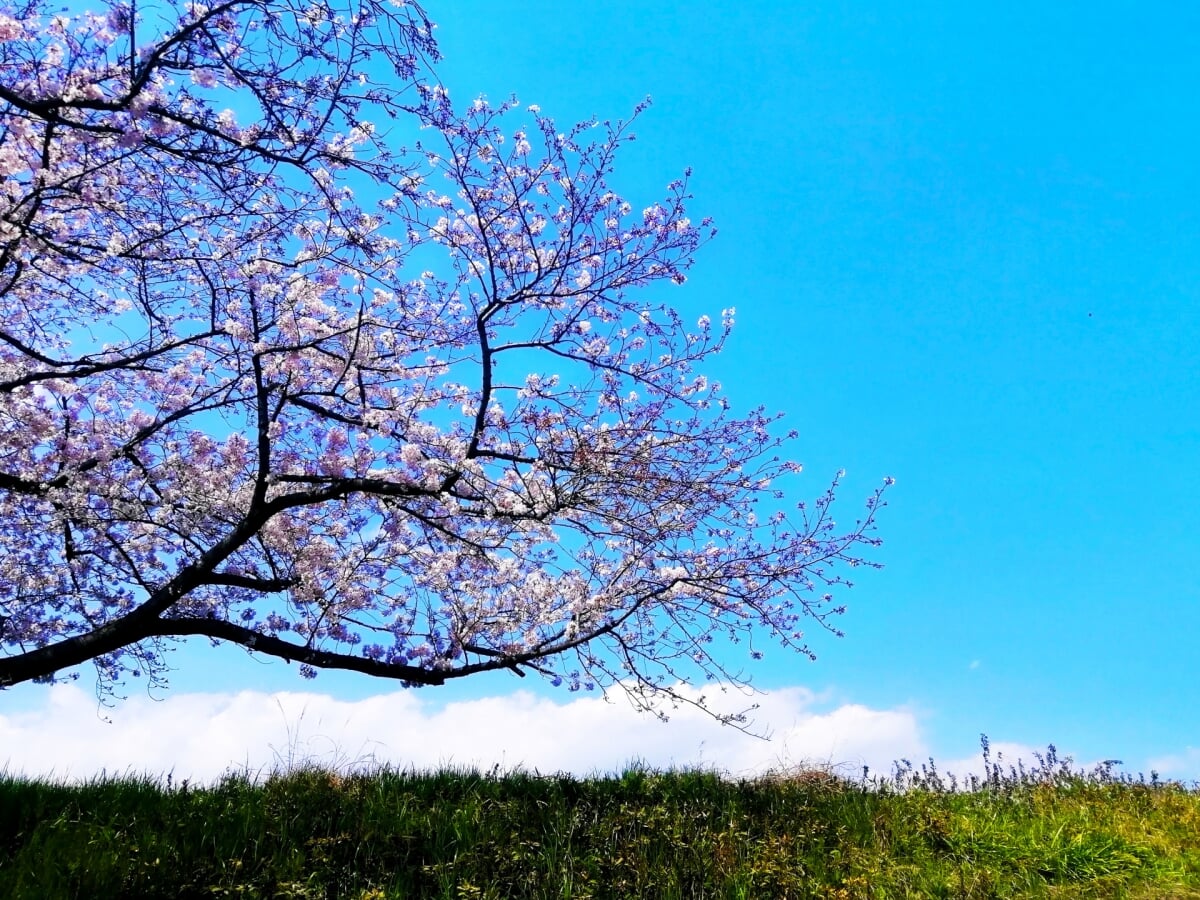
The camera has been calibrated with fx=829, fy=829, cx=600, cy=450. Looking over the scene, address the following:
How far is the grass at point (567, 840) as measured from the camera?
6.46 metres

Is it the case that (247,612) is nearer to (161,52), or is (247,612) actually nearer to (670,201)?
(161,52)

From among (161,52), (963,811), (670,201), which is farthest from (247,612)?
(963,811)

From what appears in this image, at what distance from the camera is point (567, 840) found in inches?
290

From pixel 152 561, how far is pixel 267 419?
3571 millimetres

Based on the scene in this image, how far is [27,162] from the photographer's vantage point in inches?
293

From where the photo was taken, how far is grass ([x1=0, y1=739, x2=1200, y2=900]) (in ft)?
21.2

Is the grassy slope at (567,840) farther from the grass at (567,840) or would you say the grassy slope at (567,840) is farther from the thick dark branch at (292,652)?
the thick dark branch at (292,652)

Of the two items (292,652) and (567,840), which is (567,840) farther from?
(292,652)

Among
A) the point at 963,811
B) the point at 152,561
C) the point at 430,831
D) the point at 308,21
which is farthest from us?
the point at 152,561

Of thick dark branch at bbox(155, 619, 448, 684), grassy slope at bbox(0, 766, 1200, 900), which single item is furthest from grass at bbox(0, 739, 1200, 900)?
thick dark branch at bbox(155, 619, 448, 684)

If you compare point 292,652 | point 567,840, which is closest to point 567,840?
point 567,840

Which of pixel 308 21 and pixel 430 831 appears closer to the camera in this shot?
pixel 308 21

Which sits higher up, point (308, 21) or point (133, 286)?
point (308, 21)

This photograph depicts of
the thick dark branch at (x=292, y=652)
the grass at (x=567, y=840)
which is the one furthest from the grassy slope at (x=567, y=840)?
the thick dark branch at (x=292, y=652)
